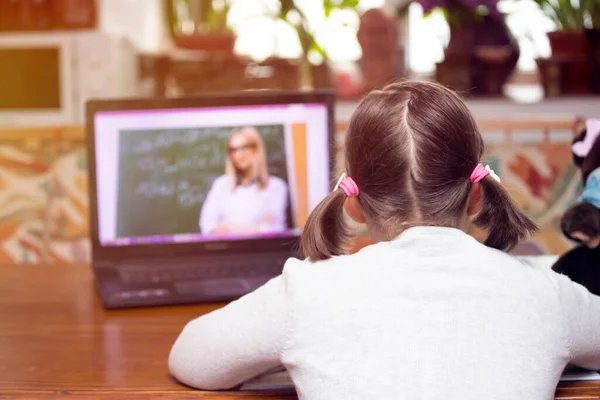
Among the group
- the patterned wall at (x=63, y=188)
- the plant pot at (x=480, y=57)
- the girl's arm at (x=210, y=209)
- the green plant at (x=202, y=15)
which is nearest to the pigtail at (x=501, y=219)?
the girl's arm at (x=210, y=209)

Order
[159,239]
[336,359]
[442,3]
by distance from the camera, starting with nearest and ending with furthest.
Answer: [336,359] → [159,239] → [442,3]

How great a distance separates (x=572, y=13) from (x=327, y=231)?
2139mm

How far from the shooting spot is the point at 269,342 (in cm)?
89

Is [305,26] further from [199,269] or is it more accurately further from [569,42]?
[199,269]

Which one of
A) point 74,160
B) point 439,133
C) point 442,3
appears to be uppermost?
point 442,3

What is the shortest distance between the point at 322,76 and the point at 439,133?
188cm

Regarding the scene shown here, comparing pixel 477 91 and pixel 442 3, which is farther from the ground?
pixel 442 3

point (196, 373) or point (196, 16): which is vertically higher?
point (196, 16)

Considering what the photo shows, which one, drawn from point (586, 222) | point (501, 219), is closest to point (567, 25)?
point (586, 222)

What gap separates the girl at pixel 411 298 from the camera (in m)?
0.84

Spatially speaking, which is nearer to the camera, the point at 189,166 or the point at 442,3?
the point at 189,166

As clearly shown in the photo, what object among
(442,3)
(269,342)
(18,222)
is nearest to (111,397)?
(269,342)

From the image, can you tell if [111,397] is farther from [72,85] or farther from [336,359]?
[72,85]

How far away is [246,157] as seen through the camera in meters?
1.47
